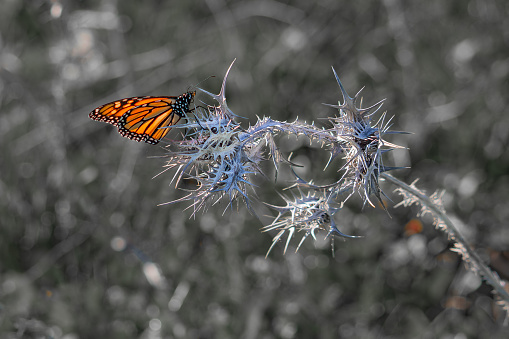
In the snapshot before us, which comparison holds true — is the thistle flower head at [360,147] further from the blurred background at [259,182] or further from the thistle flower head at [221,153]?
the blurred background at [259,182]

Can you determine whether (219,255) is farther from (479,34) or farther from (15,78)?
(479,34)

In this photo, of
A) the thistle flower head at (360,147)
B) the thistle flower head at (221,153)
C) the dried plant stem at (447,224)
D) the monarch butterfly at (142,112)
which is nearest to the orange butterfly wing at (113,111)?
the monarch butterfly at (142,112)

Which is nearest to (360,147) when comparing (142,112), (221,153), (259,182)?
(221,153)

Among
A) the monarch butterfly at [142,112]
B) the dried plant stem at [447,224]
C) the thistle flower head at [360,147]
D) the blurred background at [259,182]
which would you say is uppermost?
the thistle flower head at [360,147]

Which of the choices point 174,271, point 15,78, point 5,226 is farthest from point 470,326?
point 5,226

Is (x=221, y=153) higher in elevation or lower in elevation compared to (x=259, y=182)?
higher

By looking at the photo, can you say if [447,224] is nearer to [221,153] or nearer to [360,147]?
[360,147]

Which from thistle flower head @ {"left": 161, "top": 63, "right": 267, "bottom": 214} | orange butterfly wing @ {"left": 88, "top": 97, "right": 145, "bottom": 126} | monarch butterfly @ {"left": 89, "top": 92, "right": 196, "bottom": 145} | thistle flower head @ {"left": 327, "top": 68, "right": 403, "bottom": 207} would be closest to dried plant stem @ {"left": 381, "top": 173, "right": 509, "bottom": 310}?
thistle flower head @ {"left": 327, "top": 68, "right": 403, "bottom": 207}
